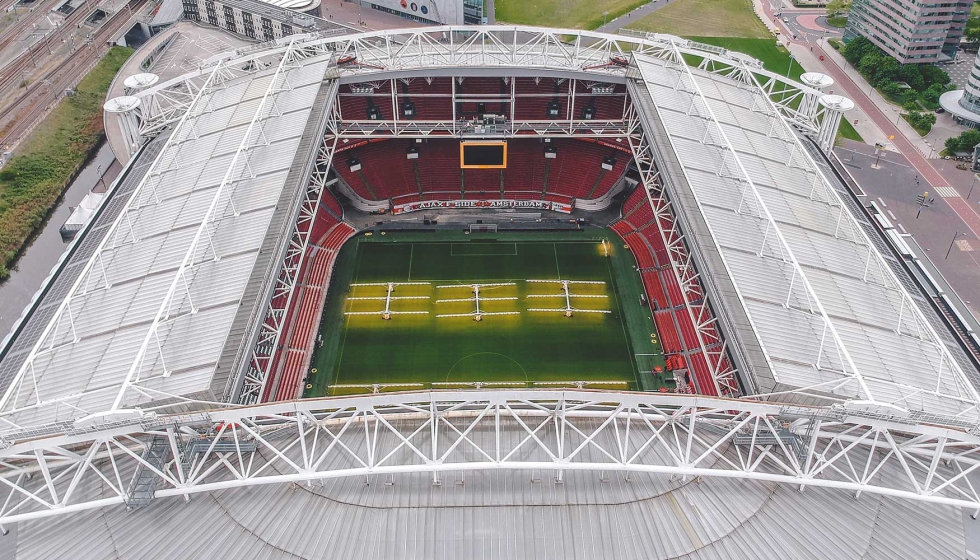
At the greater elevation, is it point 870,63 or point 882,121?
point 870,63

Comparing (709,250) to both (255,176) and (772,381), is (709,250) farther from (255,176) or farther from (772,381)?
(255,176)

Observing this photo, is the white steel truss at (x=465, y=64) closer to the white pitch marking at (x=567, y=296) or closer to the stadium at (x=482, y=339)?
the stadium at (x=482, y=339)

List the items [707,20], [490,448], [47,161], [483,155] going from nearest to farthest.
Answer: [490,448] → [483,155] → [47,161] → [707,20]

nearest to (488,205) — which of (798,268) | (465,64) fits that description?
(465,64)

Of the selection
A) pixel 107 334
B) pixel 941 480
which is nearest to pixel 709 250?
pixel 941 480

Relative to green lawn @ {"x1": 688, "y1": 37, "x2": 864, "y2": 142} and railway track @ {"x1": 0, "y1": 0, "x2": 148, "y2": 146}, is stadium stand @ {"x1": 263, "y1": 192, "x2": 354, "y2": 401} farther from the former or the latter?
green lawn @ {"x1": 688, "y1": 37, "x2": 864, "y2": 142}

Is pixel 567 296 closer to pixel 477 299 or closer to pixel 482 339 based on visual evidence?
pixel 477 299
